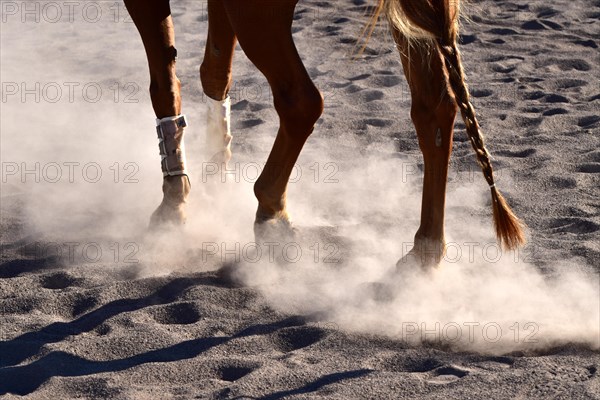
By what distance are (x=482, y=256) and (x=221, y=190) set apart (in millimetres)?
1257

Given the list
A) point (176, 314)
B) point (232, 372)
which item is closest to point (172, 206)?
point (176, 314)

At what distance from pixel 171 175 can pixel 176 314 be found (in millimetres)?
857

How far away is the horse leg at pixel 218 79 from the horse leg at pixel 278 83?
2.22 ft

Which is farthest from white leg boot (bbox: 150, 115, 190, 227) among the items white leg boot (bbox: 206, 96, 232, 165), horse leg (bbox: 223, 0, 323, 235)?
horse leg (bbox: 223, 0, 323, 235)

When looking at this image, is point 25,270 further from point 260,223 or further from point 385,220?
point 385,220

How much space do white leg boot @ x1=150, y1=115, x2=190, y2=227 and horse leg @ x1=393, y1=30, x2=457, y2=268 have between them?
1042 mm

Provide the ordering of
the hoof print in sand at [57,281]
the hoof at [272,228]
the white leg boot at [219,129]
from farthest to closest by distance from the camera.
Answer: the white leg boot at [219,129] → the hoof at [272,228] → the hoof print in sand at [57,281]

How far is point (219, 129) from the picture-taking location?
426 cm

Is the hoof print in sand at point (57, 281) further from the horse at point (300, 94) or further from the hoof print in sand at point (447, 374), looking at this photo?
the hoof print in sand at point (447, 374)

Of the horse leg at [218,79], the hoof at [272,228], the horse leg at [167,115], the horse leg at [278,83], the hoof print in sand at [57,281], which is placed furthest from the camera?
the horse leg at [218,79]

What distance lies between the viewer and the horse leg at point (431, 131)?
3322 mm

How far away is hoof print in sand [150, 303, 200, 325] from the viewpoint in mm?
3234

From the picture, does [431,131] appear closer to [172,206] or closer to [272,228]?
[272,228]

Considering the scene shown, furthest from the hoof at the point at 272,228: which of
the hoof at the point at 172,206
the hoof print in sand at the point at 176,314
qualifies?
the hoof print in sand at the point at 176,314
